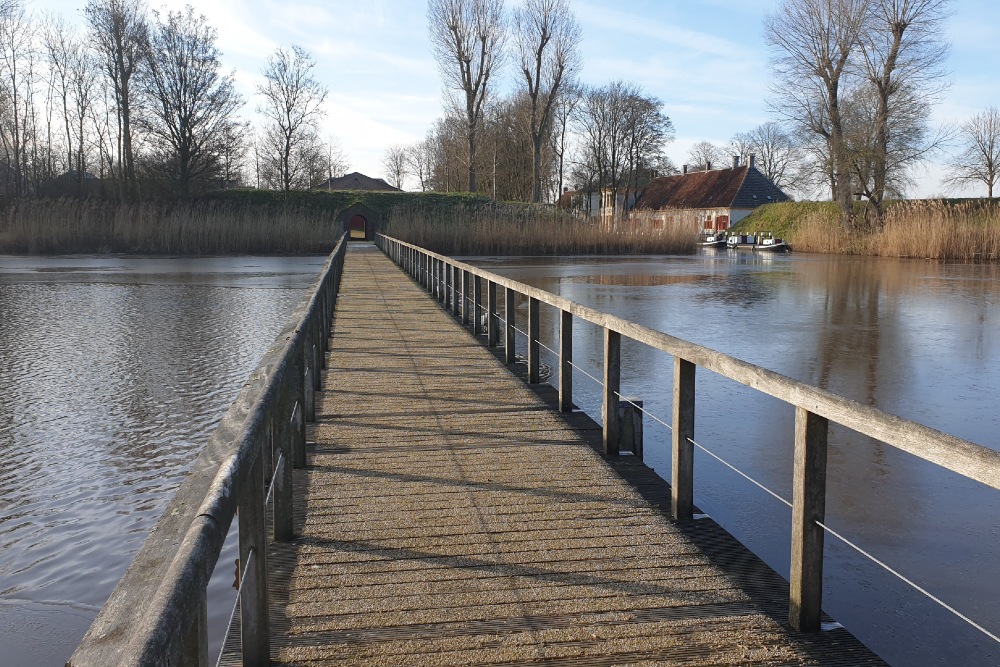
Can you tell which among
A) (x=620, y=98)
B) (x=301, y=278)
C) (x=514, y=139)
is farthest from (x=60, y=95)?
(x=301, y=278)

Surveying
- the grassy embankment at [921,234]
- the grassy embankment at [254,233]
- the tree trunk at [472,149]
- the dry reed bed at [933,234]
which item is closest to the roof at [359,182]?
the tree trunk at [472,149]

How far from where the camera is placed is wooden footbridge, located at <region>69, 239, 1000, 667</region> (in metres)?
1.86

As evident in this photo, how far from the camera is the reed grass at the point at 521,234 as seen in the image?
31672 mm

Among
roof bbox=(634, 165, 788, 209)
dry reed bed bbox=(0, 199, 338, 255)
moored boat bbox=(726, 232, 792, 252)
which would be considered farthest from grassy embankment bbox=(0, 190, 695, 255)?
roof bbox=(634, 165, 788, 209)

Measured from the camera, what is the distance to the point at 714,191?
212 ft

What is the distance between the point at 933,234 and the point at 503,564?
2875 centimetres

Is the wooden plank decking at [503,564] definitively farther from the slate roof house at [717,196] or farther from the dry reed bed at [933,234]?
the slate roof house at [717,196]

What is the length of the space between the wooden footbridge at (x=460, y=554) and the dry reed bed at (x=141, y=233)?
1120 inches

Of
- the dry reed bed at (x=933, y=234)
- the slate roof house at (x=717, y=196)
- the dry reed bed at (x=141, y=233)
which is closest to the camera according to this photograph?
the dry reed bed at (x=933, y=234)

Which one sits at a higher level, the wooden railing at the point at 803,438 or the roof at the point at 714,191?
the roof at the point at 714,191

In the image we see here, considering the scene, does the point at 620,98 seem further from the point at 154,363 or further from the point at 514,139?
the point at 154,363

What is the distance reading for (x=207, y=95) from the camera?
44438 mm

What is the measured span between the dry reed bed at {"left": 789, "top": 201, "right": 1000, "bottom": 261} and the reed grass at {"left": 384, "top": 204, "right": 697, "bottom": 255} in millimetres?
7851

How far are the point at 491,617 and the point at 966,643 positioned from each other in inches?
72.5
